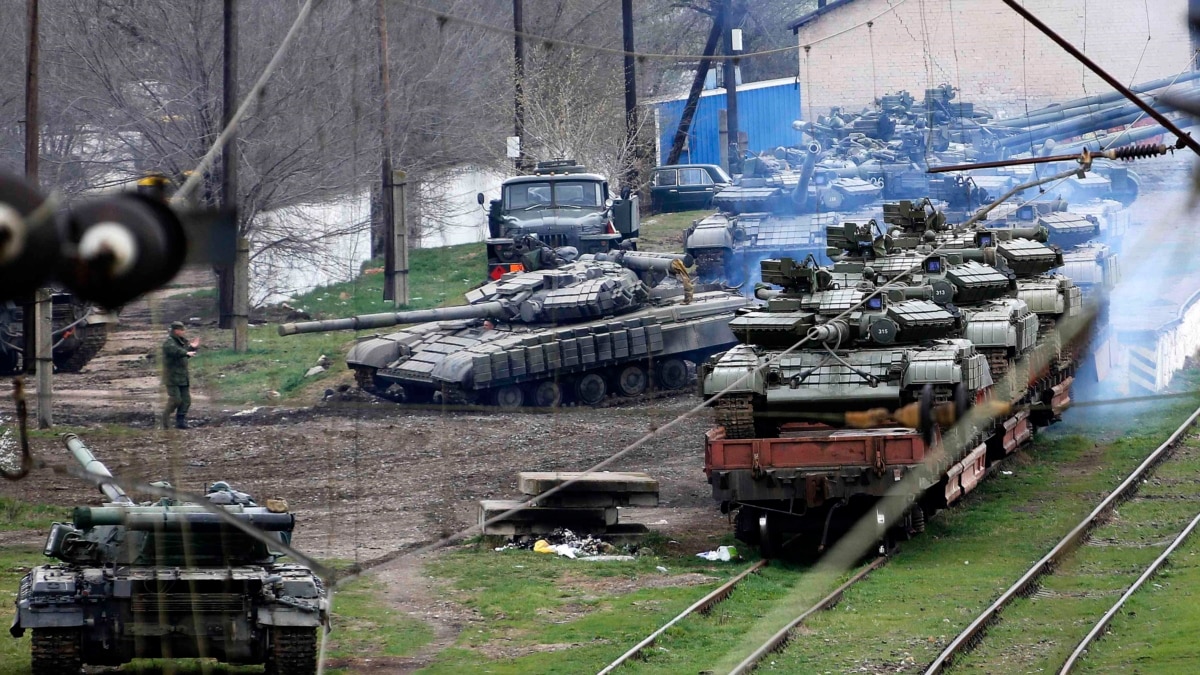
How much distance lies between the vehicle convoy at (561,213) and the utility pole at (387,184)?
6.00ft

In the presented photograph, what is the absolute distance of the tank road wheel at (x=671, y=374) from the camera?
25.9 meters

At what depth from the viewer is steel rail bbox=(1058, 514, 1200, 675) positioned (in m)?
12.1

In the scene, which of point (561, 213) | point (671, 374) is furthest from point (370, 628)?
point (561, 213)

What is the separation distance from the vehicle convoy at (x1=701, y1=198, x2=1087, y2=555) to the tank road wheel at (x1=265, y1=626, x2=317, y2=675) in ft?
16.4

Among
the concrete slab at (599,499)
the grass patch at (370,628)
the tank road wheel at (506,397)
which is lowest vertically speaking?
the grass patch at (370,628)

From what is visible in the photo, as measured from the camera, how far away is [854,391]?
1595cm

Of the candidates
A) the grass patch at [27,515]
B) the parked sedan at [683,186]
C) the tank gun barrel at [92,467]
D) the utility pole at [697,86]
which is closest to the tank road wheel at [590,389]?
the grass patch at [27,515]

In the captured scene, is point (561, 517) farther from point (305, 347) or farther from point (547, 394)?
point (305, 347)

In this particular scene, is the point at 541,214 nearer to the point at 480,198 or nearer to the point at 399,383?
the point at 480,198

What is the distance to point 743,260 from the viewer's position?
32.2m

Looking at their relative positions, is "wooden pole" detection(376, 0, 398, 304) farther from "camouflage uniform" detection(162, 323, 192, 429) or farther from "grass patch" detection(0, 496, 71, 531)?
"grass patch" detection(0, 496, 71, 531)

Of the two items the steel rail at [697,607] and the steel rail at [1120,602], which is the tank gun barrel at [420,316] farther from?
the steel rail at [1120,602]

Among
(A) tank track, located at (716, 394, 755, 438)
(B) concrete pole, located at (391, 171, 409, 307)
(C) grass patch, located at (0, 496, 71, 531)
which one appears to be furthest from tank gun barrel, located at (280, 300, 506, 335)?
(A) tank track, located at (716, 394, 755, 438)

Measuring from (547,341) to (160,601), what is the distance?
44.4 ft
